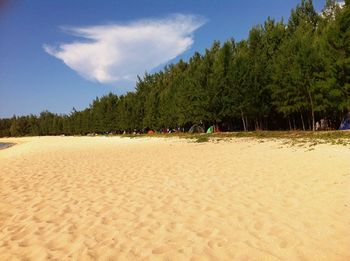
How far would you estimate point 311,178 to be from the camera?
10711 mm

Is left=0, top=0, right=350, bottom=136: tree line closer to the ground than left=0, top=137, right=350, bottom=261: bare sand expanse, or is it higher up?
higher up

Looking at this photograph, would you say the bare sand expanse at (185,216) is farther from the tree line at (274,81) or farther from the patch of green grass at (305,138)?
the tree line at (274,81)

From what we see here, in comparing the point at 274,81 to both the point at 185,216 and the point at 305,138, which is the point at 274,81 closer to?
the point at 305,138

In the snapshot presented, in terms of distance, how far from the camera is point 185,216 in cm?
744

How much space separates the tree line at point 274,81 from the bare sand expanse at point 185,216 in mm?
27726

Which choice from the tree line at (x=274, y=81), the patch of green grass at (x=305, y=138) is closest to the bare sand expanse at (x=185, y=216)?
the patch of green grass at (x=305, y=138)

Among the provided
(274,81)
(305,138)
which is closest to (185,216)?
(305,138)

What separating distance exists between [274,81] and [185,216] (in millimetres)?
42702

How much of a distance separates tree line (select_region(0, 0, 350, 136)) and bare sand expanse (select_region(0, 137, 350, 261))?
91.0ft

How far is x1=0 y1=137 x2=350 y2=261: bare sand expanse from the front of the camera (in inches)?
219

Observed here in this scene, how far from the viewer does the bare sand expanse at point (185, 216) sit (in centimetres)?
556

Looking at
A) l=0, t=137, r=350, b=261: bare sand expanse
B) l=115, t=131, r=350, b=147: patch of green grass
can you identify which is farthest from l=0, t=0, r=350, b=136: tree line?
l=0, t=137, r=350, b=261: bare sand expanse

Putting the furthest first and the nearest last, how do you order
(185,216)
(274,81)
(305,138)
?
Result: (274,81) → (305,138) → (185,216)

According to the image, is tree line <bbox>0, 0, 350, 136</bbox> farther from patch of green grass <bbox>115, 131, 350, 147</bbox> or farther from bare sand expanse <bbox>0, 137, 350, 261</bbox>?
bare sand expanse <bbox>0, 137, 350, 261</bbox>
